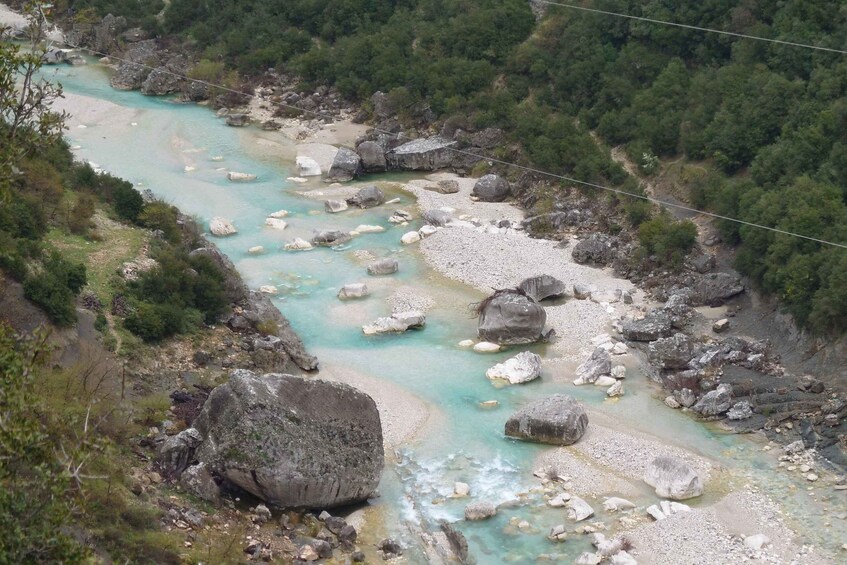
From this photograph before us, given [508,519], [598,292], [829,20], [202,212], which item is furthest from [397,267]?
[829,20]

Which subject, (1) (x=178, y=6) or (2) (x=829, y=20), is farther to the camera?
(1) (x=178, y=6)

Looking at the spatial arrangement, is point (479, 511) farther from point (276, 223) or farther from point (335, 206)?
point (335, 206)

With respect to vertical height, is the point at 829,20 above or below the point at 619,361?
above

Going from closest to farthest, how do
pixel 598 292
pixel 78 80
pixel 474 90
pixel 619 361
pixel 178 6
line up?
1. pixel 619 361
2. pixel 598 292
3. pixel 474 90
4. pixel 78 80
5. pixel 178 6

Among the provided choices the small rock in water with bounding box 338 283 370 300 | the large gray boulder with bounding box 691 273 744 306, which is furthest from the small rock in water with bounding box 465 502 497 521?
the large gray boulder with bounding box 691 273 744 306

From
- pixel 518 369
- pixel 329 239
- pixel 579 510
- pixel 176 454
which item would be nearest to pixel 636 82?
pixel 329 239

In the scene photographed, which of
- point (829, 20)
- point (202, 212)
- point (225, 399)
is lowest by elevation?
point (202, 212)

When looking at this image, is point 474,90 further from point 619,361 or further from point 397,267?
point 619,361
